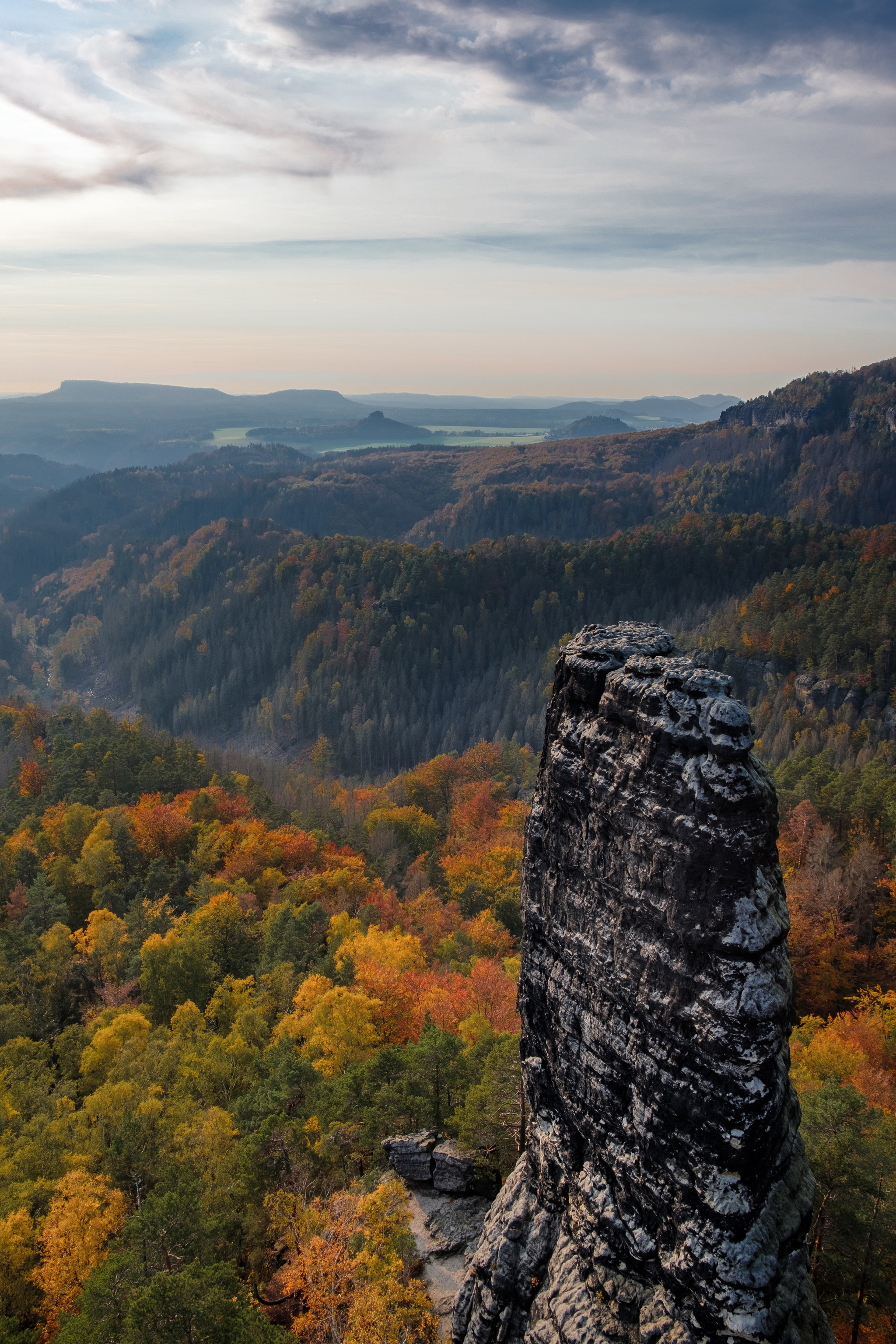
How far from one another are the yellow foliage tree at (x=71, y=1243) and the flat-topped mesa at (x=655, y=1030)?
63.8 ft

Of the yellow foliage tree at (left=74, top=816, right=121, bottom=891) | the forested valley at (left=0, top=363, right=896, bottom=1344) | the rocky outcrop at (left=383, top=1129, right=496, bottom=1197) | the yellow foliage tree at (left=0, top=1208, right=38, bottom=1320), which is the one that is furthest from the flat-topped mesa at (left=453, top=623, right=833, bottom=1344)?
the yellow foliage tree at (left=74, top=816, right=121, bottom=891)

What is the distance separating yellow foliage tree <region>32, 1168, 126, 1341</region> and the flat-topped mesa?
19.5 meters

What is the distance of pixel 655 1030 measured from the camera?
15430 mm

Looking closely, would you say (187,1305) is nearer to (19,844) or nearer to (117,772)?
(19,844)

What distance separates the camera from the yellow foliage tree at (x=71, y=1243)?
2989cm

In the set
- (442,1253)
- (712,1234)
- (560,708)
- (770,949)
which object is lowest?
(442,1253)

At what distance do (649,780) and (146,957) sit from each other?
2052 inches

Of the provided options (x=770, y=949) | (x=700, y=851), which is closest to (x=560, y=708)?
(x=700, y=851)

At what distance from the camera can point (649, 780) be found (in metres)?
15.3

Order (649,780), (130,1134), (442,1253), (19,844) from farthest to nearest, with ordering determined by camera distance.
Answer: (19,844)
(130,1134)
(442,1253)
(649,780)

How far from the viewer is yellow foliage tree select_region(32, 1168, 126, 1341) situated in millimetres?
29891

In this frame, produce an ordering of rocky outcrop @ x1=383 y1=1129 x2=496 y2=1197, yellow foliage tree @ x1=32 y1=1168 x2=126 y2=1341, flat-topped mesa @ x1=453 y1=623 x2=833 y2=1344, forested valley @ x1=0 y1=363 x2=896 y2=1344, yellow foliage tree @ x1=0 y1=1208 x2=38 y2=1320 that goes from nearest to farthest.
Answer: flat-topped mesa @ x1=453 y1=623 x2=833 y2=1344 < forested valley @ x1=0 y1=363 x2=896 y2=1344 < rocky outcrop @ x1=383 y1=1129 x2=496 y2=1197 < yellow foliage tree @ x1=32 y1=1168 x2=126 y2=1341 < yellow foliage tree @ x1=0 y1=1208 x2=38 y2=1320

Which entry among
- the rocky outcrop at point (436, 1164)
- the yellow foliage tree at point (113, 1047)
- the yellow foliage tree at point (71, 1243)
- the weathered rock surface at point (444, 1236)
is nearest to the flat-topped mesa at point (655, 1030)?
the weathered rock surface at point (444, 1236)

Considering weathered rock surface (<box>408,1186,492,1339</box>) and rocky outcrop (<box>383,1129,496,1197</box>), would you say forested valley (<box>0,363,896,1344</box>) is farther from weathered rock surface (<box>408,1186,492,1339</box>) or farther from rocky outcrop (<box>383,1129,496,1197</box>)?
weathered rock surface (<box>408,1186,492,1339</box>)
